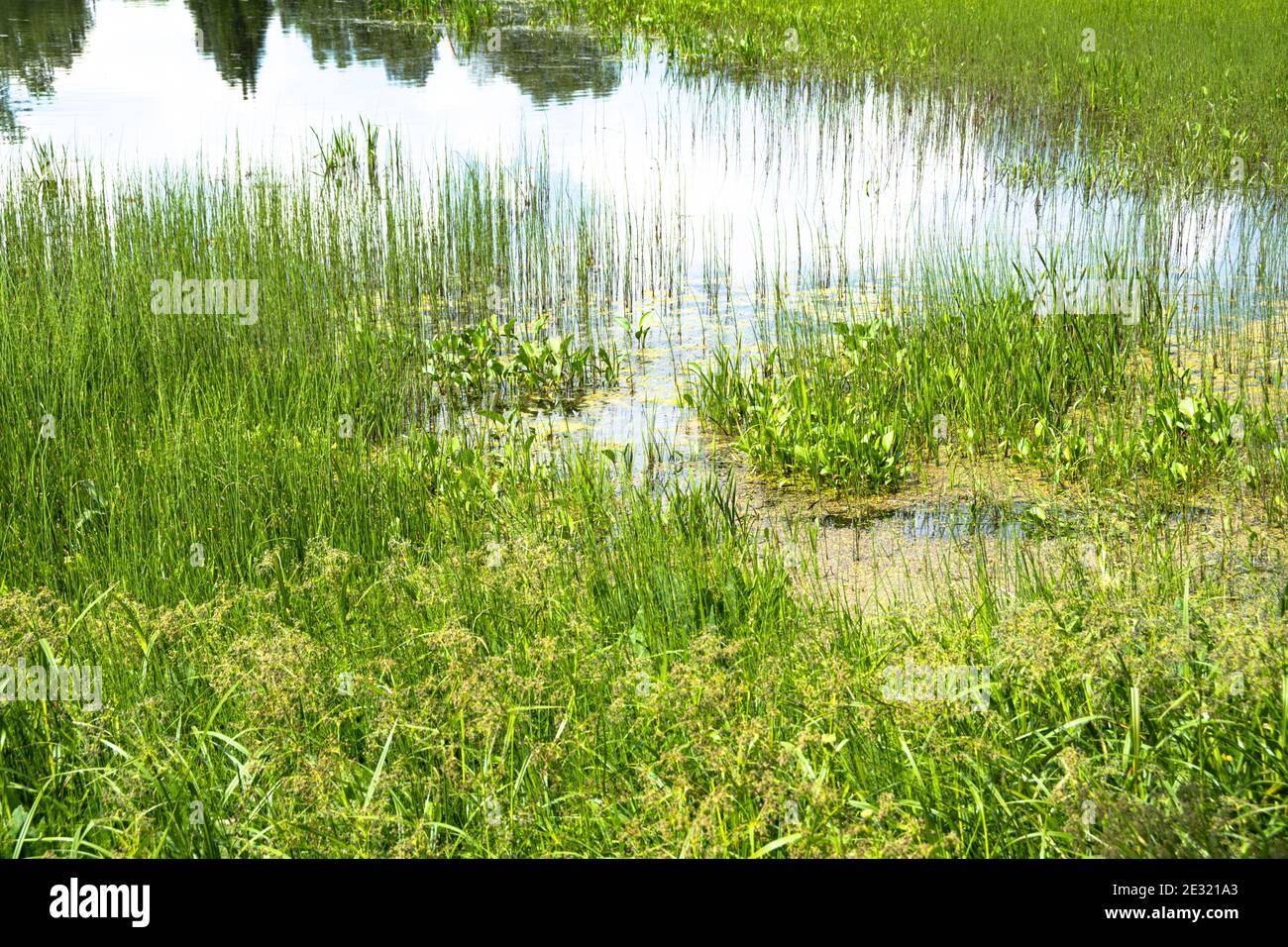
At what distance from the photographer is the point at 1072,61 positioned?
1297cm

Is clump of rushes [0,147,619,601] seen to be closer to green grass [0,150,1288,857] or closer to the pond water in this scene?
green grass [0,150,1288,857]

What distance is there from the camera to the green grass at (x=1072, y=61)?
10.3 metres

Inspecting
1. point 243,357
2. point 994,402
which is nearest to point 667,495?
point 994,402

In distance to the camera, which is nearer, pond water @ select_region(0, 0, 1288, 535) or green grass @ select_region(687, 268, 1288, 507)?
green grass @ select_region(687, 268, 1288, 507)

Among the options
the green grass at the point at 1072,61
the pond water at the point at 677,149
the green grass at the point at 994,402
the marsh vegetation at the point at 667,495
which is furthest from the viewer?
the green grass at the point at 1072,61

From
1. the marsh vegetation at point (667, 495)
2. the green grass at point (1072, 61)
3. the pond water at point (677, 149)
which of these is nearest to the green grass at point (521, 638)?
the marsh vegetation at point (667, 495)

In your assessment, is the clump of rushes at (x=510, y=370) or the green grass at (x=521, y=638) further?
the clump of rushes at (x=510, y=370)

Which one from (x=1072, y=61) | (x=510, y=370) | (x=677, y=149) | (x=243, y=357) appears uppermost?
(x=1072, y=61)

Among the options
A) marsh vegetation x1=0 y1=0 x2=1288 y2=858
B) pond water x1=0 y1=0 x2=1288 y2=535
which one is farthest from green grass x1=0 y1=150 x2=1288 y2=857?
pond water x1=0 y1=0 x2=1288 y2=535

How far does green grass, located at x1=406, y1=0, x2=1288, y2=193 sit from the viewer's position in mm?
10273

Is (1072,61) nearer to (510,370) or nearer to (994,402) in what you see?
(994,402)

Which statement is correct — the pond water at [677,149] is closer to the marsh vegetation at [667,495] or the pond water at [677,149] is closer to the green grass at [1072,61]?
the marsh vegetation at [667,495]
